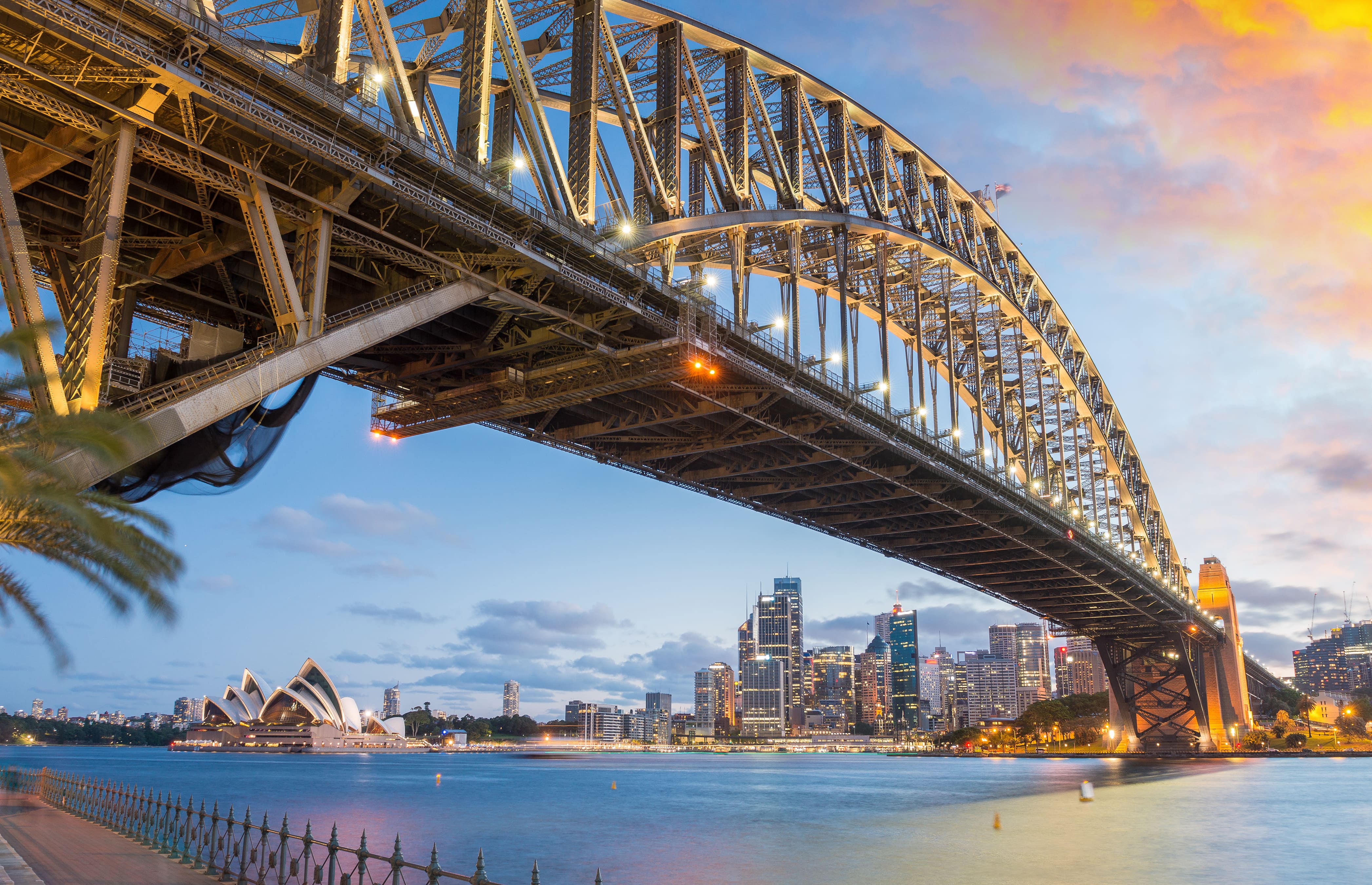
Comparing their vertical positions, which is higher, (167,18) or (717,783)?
(167,18)

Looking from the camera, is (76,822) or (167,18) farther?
(76,822)

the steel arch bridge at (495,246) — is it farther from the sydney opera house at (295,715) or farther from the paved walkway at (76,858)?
the sydney opera house at (295,715)

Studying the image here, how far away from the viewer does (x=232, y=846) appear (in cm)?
1922

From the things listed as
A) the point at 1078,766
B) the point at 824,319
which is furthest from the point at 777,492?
the point at 1078,766

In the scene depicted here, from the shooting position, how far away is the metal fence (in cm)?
1551

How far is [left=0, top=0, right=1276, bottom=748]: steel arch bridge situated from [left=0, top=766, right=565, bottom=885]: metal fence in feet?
23.2

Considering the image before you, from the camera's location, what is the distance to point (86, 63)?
16.4 meters

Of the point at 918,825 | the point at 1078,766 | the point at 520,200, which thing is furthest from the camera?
the point at 1078,766

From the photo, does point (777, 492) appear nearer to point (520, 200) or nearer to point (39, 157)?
point (520, 200)

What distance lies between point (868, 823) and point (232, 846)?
121 feet

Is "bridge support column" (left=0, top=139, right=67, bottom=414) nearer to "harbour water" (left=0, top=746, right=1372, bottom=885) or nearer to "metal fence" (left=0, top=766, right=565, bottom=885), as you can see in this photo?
"metal fence" (left=0, top=766, right=565, bottom=885)

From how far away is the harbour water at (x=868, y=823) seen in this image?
32438 mm

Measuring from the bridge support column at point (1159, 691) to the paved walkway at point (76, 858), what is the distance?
96.6m

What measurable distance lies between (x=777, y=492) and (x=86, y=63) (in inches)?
1412
